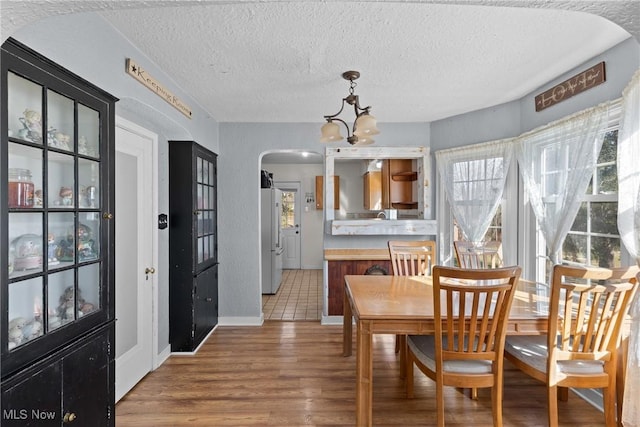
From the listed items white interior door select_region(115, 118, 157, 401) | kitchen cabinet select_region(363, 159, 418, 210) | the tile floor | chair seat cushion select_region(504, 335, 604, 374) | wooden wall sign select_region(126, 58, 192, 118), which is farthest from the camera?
kitchen cabinet select_region(363, 159, 418, 210)

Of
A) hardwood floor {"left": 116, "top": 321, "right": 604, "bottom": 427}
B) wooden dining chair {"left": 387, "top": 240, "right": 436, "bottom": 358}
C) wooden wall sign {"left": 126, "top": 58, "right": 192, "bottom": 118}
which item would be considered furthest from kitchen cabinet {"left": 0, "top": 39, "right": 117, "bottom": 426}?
wooden dining chair {"left": 387, "top": 240, "right": 436, "bottom": 358}

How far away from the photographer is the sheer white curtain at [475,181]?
3.25 m

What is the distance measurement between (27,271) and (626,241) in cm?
299

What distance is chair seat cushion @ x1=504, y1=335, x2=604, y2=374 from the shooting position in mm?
1791

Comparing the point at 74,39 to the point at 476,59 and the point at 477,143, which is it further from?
the point at 477,143

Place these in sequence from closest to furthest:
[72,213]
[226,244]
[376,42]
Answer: [72,213] < [376,42] < [226,244]

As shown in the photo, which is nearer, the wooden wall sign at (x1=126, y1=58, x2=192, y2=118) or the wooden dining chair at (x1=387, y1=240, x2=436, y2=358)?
the wooden wall sign at (x1=126, y1=58, x2=192, y2=118)

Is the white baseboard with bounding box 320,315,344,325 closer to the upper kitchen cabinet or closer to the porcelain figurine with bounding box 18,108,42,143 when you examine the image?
the upper kitchen cabinet

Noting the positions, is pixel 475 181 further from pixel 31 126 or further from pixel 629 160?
pixel 31 126

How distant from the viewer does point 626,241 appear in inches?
73.1

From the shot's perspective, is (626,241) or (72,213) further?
(626,241)

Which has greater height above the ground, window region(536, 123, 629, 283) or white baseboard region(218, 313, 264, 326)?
window region(536, 123, 629, 283)

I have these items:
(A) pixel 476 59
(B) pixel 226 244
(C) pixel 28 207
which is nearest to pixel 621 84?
(A) pixel 476 59

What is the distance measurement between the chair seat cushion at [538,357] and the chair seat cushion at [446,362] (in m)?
0.30
